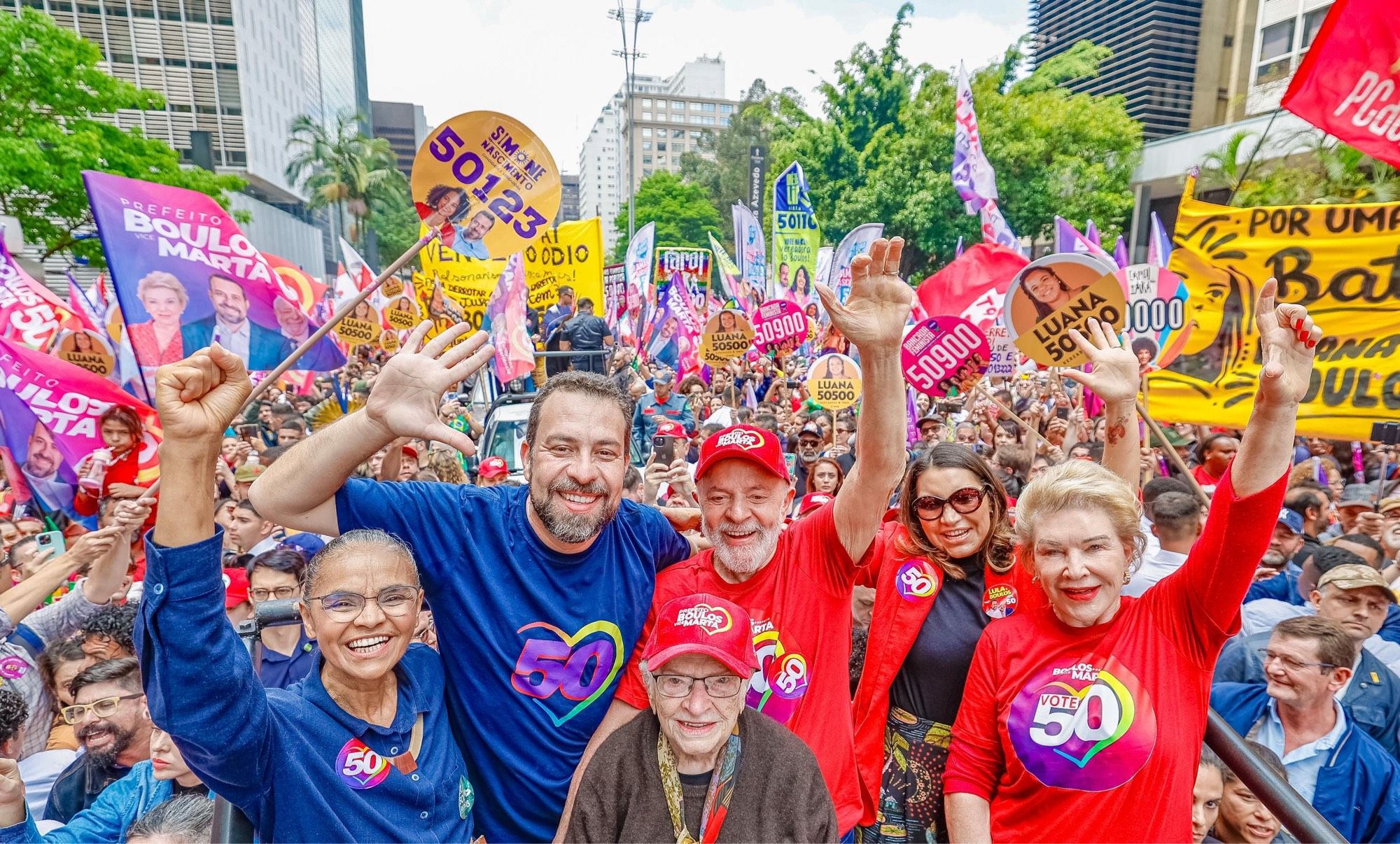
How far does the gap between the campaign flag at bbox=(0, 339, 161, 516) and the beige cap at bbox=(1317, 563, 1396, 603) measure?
20.9 feet

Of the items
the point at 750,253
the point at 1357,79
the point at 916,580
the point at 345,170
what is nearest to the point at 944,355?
the point at 1357,79

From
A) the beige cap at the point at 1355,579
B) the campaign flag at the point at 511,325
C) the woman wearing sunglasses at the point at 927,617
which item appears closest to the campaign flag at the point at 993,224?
the campaign flag at the point at 511,325

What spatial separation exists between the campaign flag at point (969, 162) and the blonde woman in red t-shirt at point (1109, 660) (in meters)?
10.3

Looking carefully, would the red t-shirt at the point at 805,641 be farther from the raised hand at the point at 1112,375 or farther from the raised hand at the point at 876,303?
the raised hand at the point at 1112,375

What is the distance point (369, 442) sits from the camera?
1960 millimetres

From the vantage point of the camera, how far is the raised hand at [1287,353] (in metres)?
1.88

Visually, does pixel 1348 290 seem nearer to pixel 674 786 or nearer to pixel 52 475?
pixel 674 786

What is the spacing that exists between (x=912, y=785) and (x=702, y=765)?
0.83m

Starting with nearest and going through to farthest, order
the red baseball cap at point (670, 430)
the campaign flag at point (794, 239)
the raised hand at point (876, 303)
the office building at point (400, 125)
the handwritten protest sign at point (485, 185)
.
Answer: the raised hand at point (876, 303)
the handwritten protest sign at point (485, 185)
the red baseball cap at point (670, 430)
the campaign flag at point (794, 239)
the office building at point (400, 125)

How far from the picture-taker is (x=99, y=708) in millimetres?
2871

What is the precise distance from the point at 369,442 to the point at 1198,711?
233 cm

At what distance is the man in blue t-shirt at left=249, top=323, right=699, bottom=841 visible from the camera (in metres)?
2.09

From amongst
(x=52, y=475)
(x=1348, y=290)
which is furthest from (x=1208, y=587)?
(x=52, y=475)

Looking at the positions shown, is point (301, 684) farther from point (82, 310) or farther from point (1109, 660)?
point (82, 310)
